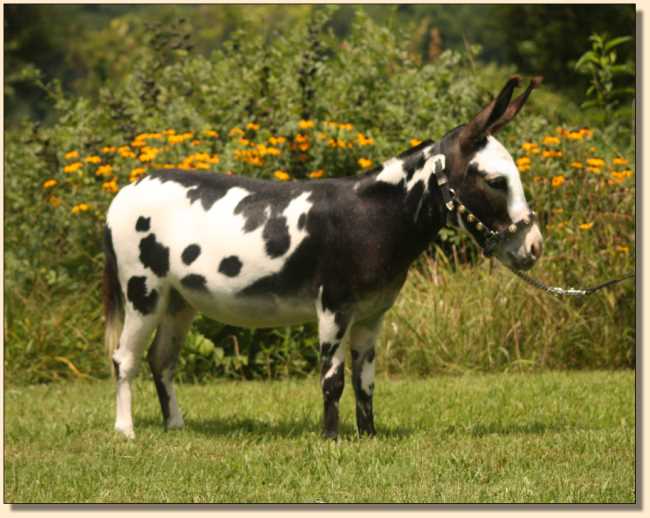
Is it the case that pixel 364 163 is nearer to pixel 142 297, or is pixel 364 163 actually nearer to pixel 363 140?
pixel 363 140

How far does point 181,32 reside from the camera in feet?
43.8

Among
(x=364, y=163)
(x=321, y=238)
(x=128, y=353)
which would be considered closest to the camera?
(x=321, y=238)

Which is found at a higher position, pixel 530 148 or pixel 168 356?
pixel 530 148

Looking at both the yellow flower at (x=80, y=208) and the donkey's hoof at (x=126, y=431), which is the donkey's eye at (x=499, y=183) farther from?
the yellow flower at (x=80, y=208)

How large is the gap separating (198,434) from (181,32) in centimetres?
677

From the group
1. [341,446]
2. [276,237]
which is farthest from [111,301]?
[341,446]

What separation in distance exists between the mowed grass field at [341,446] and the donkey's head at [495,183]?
1116 mm

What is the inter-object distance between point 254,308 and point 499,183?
5.30 feet

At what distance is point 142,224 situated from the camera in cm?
754

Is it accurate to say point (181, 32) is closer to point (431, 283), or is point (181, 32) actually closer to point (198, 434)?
point (431, 283)

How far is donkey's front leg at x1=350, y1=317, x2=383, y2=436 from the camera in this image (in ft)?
24.0

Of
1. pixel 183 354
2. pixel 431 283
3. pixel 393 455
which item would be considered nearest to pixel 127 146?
pixel 183 354

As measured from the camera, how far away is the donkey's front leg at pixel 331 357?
22.9 feet

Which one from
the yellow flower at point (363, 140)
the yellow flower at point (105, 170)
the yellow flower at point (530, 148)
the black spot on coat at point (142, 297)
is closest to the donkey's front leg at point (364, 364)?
the black spot on coat at point (142, 297)
